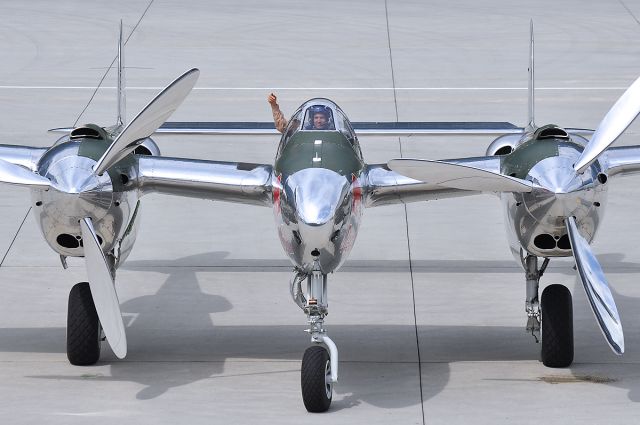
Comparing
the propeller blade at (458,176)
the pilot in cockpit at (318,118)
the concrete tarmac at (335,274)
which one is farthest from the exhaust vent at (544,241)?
the pilot in cockpit at (318,118)

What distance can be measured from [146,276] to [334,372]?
5813mm

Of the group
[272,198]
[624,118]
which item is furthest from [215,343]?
[624,118]

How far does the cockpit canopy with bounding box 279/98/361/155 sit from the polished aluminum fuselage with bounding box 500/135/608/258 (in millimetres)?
1614

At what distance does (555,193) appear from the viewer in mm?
13359

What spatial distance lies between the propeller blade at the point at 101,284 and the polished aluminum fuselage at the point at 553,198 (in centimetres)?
380

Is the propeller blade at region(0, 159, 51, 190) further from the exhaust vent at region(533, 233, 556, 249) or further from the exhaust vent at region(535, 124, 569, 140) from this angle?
the exhaust vent at region(535, 124, 569, 140)

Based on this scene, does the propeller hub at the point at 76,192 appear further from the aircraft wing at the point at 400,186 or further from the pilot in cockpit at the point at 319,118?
the aircraft wing at the point at 400,186

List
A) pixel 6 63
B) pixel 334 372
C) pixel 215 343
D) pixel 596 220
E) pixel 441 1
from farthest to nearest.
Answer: pixel 441 1 < pixel 6 63 < pixel 215 343 < pixel 596 220 < pixel 334 372

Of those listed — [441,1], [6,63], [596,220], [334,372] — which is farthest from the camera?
[441,1]

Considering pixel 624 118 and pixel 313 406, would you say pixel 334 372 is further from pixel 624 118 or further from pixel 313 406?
pixel 624 118

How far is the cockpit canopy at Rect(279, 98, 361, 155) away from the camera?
14.1 meters

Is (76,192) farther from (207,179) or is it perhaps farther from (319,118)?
(319,118)

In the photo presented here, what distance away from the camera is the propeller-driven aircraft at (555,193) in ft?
42.9

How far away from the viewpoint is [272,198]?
1392 centimetres
